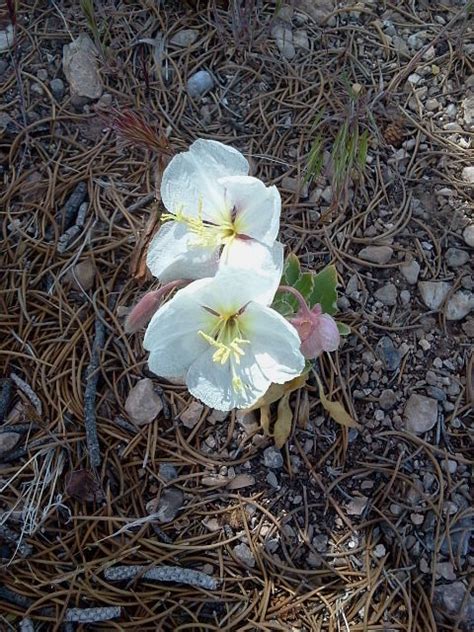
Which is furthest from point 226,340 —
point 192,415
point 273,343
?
point 192,415

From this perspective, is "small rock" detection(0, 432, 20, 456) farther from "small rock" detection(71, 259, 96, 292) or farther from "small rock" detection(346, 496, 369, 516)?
"small rock" detection(346, 496, 369, 516)

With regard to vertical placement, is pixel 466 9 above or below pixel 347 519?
above

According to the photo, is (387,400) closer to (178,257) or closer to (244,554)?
(244,554)

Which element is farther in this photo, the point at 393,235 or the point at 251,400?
the point at 393,235

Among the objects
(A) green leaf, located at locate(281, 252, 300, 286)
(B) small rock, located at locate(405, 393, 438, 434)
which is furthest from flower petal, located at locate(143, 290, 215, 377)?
(B) small rock, located at locate(405, 393, 438, 434)

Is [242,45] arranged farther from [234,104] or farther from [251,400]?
[251,400]

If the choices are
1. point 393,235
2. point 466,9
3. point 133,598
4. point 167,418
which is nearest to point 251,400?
point 167,418

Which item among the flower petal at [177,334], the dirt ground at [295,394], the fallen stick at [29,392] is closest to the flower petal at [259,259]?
the flower petal at [177,334]
